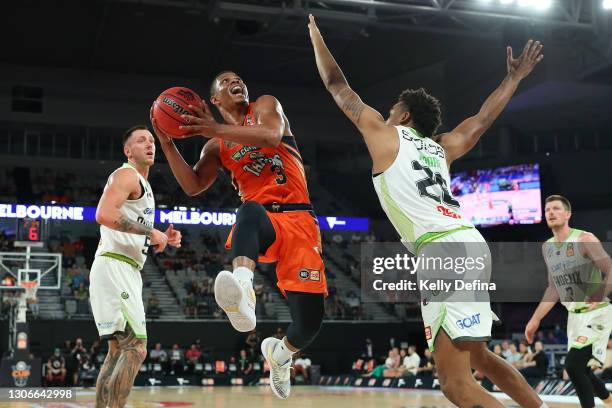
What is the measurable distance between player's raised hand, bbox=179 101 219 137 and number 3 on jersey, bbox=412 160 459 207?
136cm

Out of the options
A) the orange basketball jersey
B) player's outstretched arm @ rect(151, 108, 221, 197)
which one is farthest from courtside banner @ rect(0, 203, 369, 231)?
the orange basketball jersey

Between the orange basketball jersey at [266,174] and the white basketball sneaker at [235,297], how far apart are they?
0.91m

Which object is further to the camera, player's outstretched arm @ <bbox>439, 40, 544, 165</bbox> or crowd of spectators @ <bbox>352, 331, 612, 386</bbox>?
crowd of spectators @ <bbox>352, 331, 612, 386</bbox>

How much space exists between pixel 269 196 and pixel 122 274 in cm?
162

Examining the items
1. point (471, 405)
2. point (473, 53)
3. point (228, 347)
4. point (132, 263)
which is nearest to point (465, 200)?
point (473, 53)

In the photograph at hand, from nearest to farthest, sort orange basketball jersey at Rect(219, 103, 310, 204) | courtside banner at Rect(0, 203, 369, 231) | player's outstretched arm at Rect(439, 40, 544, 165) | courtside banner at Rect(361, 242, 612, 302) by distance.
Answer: courtside banner at Rect(361, 242, 612, 302)
player's outstretched arm at Rect(439, 40, 544, 165)
orange basketball jersey at Rect(219, 103, 310, 204)
courtside banner at Rect(0, 203, 369, 231)

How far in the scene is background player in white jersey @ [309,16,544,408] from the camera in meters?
4.32

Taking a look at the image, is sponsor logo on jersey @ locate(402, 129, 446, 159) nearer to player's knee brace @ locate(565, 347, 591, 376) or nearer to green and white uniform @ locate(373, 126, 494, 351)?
green and white uniform @ locate(373, 126, 494, 351)

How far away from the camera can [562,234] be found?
300 inches

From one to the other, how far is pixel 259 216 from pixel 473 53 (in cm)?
2338

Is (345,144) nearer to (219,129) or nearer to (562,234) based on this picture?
(562,234)

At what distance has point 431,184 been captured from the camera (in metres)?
4.69

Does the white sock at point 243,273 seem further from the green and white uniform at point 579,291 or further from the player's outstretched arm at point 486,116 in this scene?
the green and white uniform at point 579,291

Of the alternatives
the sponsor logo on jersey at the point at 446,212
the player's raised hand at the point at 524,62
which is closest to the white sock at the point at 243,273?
the sponsor logo on jersey at the point at 446,212
